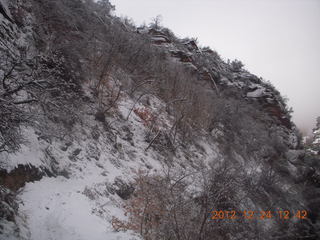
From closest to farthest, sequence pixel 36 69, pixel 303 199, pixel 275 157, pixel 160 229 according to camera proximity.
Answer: pixel 36 69
pixel 160 229
pixel 303 199
pixel 275 157

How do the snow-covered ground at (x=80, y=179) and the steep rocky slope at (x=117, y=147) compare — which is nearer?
the snow-covered ground at (x=80, y=179)

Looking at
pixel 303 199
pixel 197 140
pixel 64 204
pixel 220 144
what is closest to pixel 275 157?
pixel 303 199

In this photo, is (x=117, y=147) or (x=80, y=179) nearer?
(x=80, y=179)

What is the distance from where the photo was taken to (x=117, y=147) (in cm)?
827

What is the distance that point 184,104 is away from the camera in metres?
14.7

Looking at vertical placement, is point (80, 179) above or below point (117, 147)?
below

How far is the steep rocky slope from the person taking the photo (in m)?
3.91

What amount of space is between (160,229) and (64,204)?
2.88 meters

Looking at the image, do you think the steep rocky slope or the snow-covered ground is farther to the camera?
the steep rocky slope

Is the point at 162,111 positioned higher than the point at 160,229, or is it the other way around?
the point at 162,111

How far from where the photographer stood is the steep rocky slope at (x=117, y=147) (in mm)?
3914

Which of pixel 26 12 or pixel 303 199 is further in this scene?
pixel 303 199

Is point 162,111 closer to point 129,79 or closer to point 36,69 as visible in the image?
point 129,79

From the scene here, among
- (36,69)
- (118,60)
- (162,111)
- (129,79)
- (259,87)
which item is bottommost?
(36,69)
